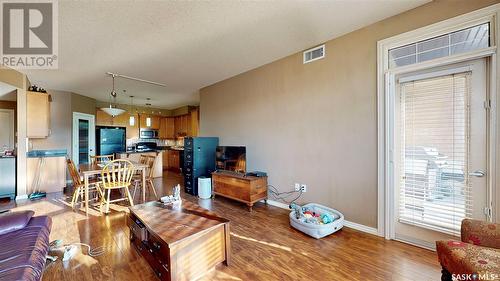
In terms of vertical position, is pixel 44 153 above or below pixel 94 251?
above

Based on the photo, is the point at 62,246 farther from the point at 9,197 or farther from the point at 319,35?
the point at 319,35

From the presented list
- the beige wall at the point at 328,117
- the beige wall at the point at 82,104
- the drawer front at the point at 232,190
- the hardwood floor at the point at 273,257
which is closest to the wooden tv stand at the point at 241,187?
the drawer front at the point at 232,190

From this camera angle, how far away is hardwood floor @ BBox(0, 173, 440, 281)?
6.08ft

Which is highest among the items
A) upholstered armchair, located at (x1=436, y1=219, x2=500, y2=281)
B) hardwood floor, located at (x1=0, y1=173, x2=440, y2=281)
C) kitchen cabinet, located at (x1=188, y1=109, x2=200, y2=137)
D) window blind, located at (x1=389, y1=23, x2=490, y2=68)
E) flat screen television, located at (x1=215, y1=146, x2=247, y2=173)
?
window blind, located at (x1=389, y1=23, x2=490, y2=68)

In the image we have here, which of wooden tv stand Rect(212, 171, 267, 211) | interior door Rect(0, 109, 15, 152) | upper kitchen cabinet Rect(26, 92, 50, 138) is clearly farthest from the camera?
interior door Rect(0, 109, 15, 152)

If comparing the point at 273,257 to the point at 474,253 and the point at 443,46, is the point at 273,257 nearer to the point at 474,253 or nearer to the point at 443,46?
the point at 474,253

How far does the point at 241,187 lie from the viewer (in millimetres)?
3619

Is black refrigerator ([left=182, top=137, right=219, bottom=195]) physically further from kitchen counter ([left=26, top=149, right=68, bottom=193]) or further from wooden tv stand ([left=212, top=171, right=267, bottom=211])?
kitchen counter ([left=26, top=149, right=68, bottom=193])

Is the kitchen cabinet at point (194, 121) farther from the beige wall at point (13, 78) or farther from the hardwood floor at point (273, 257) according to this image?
the hardwood floor at point (273, 257)

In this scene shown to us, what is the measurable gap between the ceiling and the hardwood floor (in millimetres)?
2537

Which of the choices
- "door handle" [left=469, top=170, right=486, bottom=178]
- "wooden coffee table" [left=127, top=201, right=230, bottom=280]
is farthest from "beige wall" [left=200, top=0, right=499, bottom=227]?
"wooden coffee table" [left=127, top=201, right=230, bottom=280]

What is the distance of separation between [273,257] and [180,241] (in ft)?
3.33

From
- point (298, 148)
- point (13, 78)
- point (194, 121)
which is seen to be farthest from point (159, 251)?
point (194, 121)

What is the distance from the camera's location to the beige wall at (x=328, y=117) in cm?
260
